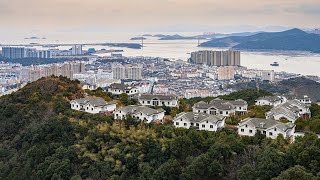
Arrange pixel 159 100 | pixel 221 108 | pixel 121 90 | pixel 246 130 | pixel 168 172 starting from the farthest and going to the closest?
pixel 121 90 → pixel 159 100 → pixel 221 108 → pixel 246 130 → pixel 168 172

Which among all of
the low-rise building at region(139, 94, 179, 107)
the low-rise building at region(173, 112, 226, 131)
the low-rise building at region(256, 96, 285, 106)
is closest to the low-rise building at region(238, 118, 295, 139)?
the low-rise building at region(173, 112, 226, 131)

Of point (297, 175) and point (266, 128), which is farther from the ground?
point (266, 128)

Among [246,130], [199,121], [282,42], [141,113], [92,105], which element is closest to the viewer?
[246,130]

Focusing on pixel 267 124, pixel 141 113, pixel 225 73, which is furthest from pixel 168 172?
pixel 225 73

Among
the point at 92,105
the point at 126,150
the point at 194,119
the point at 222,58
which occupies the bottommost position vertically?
the point at 126,150

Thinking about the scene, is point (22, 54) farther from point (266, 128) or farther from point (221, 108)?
point (266, 128)

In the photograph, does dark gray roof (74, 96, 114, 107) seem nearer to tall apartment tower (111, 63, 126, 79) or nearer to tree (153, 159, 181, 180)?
tree (153, 159, 181, 180)

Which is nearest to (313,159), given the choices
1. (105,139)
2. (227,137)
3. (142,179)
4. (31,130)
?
(227,137)
